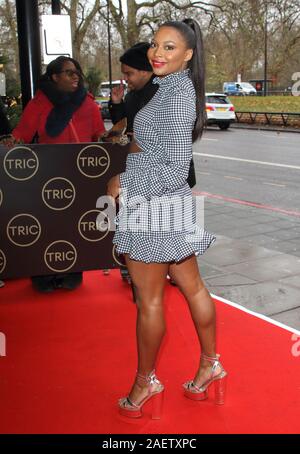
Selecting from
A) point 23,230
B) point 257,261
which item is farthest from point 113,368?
point 257,261

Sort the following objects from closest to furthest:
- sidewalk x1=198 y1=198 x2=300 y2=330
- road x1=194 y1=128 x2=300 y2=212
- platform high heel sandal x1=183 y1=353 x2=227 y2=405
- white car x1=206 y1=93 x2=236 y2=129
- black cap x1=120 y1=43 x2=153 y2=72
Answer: platform high heel sandal x1=183 y1=353 x2=227 y2=405 < black cap x1=120 y1=43 x2=153 y2=72 < sidewalk x1=198 y1=198 x2=300 y2=330 < road x1=194 y1=128 x2=300 y2=212 < white car x1=206 y1=93 x2=236 y2=129

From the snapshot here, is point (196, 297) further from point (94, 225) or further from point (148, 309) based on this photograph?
point (94, 225)

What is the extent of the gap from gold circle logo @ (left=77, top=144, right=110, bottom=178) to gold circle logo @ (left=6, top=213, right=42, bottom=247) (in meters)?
0.52

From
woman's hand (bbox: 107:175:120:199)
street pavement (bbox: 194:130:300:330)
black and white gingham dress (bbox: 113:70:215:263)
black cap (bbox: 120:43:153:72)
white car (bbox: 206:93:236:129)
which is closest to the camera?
black and white gingham dress (bbox: 113:70:215:263)

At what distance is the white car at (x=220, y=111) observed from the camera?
23922 millimetres

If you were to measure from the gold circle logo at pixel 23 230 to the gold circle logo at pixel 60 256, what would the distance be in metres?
0.14

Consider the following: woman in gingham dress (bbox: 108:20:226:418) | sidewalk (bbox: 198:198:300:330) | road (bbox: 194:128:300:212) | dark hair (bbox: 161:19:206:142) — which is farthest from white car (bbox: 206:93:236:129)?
woman in gingham dress (bbox: 108:20:226:418)

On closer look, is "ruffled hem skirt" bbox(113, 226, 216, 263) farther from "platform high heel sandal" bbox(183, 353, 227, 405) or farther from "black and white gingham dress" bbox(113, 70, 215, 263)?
"platform high heel sandal" bbox(183, 353, 227, 405)

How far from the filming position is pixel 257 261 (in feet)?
18.6

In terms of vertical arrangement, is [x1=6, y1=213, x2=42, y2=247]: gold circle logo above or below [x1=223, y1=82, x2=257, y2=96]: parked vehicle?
above

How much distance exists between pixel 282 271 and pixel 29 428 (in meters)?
3.17

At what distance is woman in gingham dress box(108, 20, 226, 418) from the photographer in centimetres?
256

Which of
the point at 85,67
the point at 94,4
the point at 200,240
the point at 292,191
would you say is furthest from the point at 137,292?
the point at 85,67

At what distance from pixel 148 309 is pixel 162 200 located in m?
0.52
